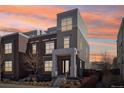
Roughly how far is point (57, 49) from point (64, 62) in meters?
0.94

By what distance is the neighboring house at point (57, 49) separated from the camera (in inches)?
615

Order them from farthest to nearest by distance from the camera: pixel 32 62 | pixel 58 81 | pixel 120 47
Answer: pixel 32 62
pixel 120 47
pixel 58 81

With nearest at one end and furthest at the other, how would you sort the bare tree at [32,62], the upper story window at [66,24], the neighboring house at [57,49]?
the neighboring house at [57,49] → the upper story window at [66,24] → the bare tree at [32,62]

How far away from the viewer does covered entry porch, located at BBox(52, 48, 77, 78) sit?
51.5 feet

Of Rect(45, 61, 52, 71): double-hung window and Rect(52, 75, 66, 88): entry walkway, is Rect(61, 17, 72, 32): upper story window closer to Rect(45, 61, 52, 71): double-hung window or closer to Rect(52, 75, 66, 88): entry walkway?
Rect(45, 61, 52, 71): double-hung window

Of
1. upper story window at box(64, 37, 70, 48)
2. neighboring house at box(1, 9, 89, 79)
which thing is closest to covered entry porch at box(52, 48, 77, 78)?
neighboring house at box(1, 9, 89, 79)

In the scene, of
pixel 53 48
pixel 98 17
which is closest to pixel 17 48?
pixel 53 48

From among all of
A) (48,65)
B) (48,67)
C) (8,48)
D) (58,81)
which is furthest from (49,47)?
(8,48)

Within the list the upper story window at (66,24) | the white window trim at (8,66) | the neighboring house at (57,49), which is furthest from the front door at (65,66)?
Result: the white window trim at (8,66)

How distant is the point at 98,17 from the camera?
47.9 ft

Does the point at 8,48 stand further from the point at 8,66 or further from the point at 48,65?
the point at 48,65

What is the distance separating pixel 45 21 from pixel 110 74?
15.6 feet

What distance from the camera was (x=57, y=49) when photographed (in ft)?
53.7

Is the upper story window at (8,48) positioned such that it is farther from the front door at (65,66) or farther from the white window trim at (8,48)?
the front door at (65,66)
